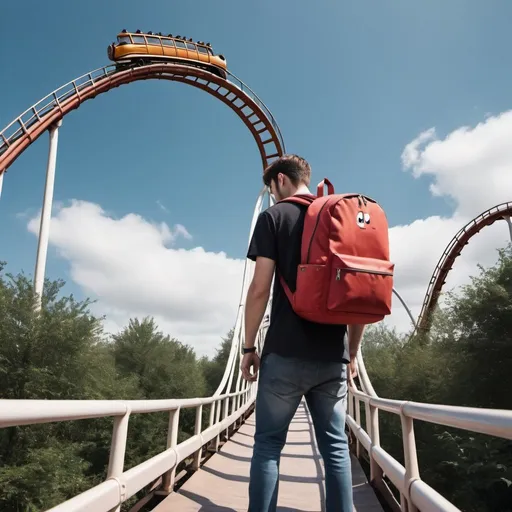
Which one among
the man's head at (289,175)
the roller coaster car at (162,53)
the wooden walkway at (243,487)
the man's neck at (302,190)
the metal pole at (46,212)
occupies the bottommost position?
the wooden walkway at (243,487)

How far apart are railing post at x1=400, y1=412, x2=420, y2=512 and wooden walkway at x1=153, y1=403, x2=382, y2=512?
0.89 metres

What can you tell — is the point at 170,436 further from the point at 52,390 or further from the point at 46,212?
the point at 52,390

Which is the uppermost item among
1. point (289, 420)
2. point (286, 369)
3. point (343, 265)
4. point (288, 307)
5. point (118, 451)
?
point (343, 265)

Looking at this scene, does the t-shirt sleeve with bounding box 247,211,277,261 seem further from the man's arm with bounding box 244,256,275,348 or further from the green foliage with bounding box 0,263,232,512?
the green foliage with bounding box 0,263,232,512

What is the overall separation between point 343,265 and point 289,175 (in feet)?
1.86

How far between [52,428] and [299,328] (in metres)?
13.3

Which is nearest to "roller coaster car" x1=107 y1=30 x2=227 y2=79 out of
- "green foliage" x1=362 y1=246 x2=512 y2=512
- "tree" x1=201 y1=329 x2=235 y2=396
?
"green foliage" x1=362 y1=246 x2=512 y2=512

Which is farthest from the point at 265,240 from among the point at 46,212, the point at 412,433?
the point at 46,212

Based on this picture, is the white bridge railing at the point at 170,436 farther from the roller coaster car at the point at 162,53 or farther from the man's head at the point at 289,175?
the roller coaster car at the point at 162,53

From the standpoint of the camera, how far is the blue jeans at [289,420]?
5.05 feet

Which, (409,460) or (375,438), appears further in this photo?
(375,438)

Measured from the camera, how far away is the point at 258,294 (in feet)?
5.29

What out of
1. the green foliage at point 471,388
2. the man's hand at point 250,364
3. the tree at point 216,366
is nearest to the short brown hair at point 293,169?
the man's hand at point 250,364

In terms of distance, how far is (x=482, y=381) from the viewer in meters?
13.1
